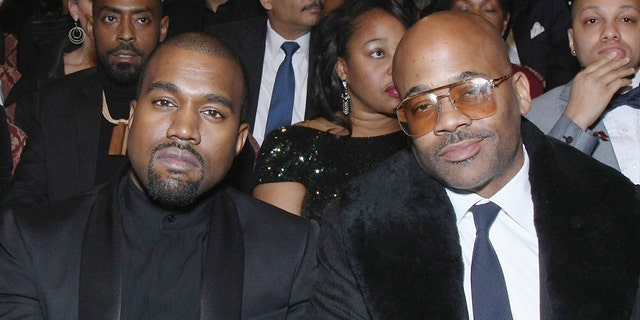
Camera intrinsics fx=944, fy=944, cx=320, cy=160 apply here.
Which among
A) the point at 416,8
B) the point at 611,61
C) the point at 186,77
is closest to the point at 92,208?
the point at 186,77

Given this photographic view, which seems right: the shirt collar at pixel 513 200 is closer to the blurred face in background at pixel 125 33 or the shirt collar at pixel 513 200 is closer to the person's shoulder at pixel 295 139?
the person's shoulder at pixel 295 139

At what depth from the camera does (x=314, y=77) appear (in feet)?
14.8

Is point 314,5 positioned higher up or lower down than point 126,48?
higher up

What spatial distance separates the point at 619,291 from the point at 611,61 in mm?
1560

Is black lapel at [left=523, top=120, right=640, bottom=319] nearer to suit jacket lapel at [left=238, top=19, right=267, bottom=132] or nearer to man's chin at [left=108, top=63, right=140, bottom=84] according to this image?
man's chin at [left=108, top=63, right=140, bottom=84]

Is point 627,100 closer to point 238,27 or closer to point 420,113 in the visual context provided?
point 420,113

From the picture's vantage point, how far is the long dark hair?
435cm

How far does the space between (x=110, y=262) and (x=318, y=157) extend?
4.38 ft

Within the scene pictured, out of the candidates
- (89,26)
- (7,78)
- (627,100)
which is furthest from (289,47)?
(627,100)

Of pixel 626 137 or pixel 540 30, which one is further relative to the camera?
pixel 540 30

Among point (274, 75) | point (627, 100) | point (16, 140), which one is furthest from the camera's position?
point (274, 75)

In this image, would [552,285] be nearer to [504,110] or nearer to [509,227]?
[509,227]

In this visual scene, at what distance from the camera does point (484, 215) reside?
9.64ft

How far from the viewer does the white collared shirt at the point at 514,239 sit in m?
2.83
